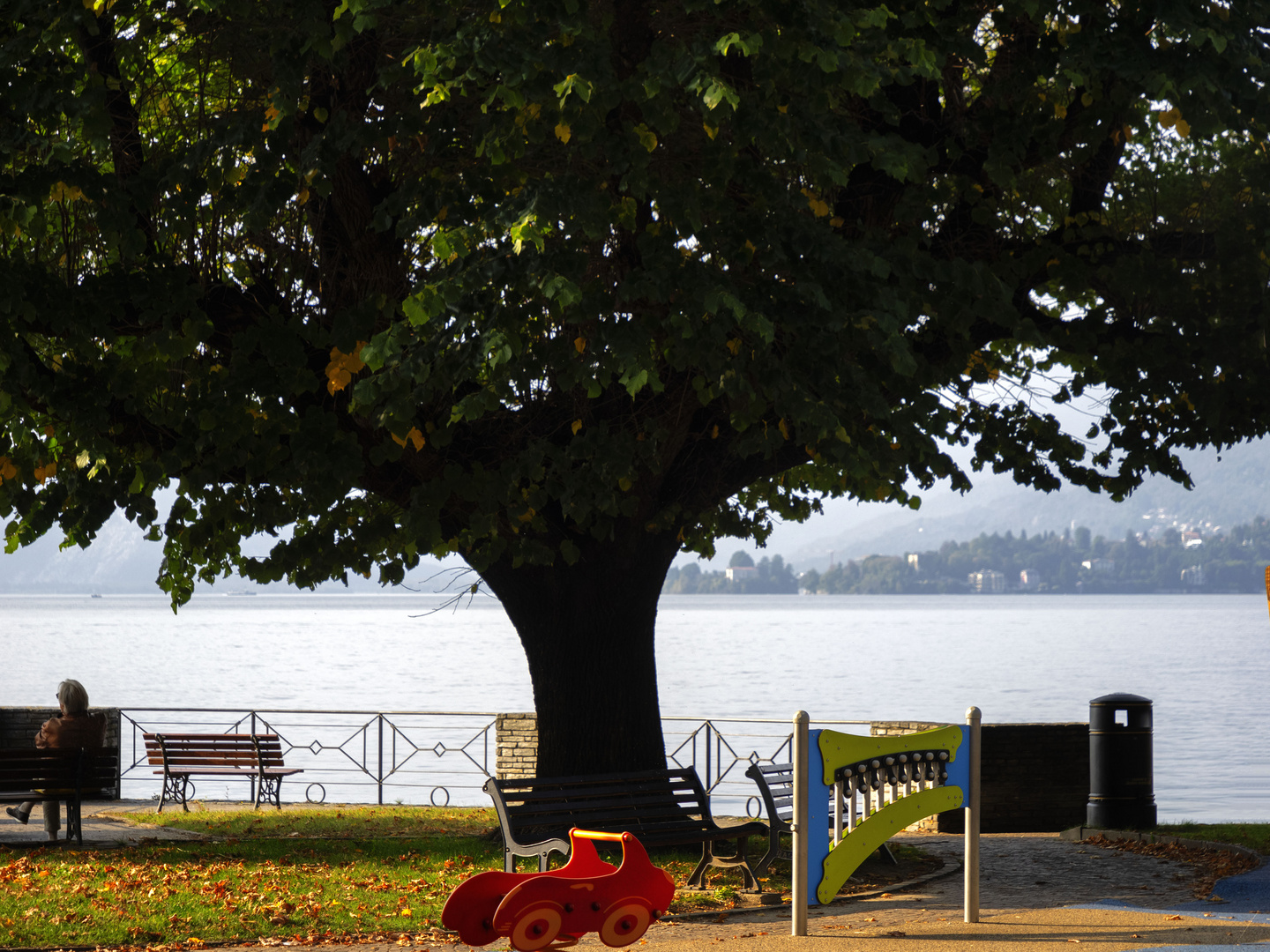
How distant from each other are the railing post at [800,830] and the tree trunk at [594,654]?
3040 millimetres

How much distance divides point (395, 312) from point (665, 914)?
169 inches

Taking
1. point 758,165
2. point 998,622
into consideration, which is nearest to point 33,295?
point 758,165

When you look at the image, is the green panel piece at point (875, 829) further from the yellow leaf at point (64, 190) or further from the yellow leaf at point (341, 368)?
the yellow leaf at point (64, 190)

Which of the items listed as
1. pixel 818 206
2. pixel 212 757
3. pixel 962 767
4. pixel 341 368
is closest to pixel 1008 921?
pixel 962 767

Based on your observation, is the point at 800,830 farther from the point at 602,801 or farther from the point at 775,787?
the point at 775,787

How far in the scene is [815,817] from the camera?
7969mm

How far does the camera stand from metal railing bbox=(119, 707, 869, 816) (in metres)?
19.7

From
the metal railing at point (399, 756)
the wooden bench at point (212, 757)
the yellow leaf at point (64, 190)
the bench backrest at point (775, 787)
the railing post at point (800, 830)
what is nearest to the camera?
the railing post at point (800, 830)

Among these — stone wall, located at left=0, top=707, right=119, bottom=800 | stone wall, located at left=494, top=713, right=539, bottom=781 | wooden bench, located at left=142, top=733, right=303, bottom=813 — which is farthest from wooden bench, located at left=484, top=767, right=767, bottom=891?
stone wall, located at left=0, top=707, right=119, bottom=800

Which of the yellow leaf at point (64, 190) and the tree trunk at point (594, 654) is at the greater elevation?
the yellow leaf at point (64, 190)

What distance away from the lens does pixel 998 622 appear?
486 feet

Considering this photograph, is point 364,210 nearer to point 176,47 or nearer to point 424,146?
point 424,146

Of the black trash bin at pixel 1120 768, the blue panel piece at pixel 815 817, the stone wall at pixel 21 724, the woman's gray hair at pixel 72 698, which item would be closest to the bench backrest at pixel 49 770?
the woman's gray hair at pixel 72 698

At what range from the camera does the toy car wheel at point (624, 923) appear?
6.59 metres
